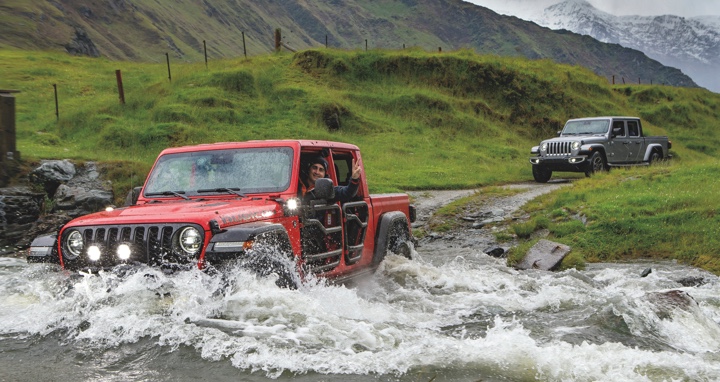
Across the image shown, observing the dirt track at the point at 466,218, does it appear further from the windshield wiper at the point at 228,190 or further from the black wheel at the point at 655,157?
the windshield wiper at the point at 228,190

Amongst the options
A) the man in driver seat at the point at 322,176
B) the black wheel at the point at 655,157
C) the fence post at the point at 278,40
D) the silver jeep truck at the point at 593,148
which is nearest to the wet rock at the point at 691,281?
the man in driver seat at the point at 322,176

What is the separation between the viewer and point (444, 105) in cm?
3011

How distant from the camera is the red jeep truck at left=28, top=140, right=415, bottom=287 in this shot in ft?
18.0

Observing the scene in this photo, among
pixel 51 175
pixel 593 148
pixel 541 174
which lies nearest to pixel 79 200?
pixel 51 175

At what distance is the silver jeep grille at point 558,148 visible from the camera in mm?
19328

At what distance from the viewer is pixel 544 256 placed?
10.1m

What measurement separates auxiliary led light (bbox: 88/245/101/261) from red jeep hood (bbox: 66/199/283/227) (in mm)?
232

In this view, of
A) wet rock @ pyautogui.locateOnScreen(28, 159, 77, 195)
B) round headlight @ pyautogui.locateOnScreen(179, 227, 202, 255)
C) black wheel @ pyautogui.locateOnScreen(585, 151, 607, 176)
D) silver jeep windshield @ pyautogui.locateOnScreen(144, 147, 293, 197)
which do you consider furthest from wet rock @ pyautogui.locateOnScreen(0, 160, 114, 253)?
black wheel @ pyautogui.locateOnScreen(585, 151, 607, 176)

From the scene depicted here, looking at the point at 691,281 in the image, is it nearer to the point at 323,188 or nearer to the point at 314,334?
the point at 323,188

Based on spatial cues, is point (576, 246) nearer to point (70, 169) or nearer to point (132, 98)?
point (70, 169)

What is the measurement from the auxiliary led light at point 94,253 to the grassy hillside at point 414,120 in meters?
7.29

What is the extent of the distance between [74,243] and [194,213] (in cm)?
127

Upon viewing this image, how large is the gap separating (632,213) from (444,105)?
19.3 m

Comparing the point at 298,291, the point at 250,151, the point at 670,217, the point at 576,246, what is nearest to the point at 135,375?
the point at 298,291
